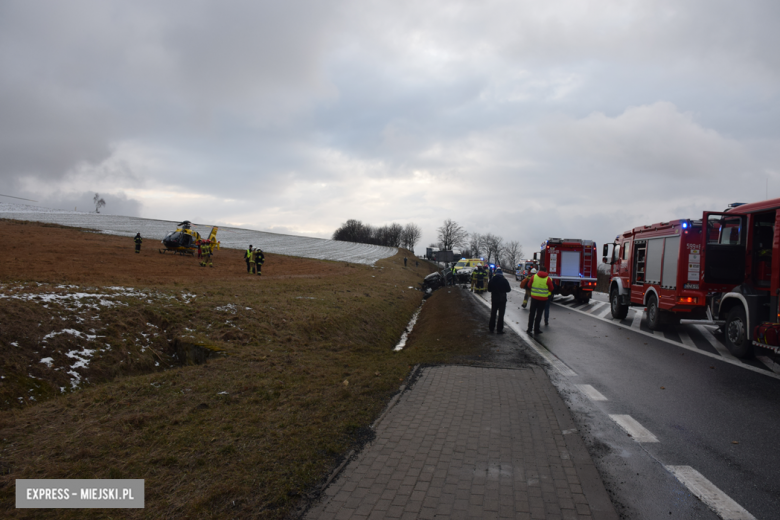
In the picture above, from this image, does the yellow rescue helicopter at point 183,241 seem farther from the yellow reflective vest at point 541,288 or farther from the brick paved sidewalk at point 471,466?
the brick paved sidewalk at point 471,466

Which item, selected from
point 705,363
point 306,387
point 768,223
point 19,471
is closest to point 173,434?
point 19,471

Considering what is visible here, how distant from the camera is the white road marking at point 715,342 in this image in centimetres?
900

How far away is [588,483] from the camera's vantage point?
140 inches

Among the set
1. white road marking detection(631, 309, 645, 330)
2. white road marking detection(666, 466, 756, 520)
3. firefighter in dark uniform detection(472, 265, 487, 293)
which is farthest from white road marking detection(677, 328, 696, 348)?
firefighter in dark uniform detection(472, 265, 487, 293)

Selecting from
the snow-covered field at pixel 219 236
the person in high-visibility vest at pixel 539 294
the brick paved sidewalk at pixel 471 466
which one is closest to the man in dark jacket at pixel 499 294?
the person in high-visibility vest at pixel 539 294

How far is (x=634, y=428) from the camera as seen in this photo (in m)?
4.95

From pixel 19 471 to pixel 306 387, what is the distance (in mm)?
3236

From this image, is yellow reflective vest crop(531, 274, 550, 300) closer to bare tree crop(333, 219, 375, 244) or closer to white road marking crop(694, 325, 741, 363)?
white road marking crop(694, 325, 741, 363)

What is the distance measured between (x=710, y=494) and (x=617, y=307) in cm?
1270

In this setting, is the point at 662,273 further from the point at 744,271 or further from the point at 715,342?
the point at 744,271

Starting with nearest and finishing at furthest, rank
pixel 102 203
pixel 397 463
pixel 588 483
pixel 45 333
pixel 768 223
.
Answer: pixel 588 483 < pixel 397 463 < pixel 45 333 < pixel 768 223 < pixel 102 203

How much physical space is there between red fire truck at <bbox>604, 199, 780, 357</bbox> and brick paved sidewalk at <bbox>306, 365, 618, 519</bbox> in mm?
5447

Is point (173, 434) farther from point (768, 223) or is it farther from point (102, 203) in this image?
point (102, 203)

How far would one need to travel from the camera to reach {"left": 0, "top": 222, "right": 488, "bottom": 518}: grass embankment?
365cm
